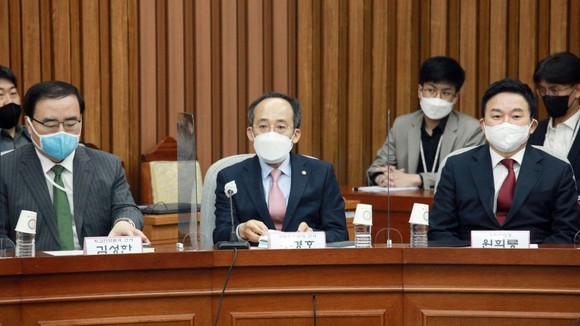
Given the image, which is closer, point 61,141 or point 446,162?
point 61,141

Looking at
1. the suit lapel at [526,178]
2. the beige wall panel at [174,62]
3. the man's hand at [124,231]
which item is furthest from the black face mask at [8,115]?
the suit lapel at [526,178]

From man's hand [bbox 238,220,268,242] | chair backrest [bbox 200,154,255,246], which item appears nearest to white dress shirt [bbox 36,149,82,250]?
chair backrest [bbox 200,154,255,246]

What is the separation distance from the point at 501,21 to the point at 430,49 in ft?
1.78

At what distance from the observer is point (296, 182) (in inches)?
176

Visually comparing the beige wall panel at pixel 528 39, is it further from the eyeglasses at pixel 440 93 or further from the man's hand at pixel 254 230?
the man's hand at pixel 254 230

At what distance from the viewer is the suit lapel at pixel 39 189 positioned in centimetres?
416

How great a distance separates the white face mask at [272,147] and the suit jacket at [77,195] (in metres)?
0.57

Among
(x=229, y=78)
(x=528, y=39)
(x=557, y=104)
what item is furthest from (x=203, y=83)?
(x=557, y=104)

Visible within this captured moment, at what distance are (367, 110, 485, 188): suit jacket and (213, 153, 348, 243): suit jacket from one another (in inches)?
82.6

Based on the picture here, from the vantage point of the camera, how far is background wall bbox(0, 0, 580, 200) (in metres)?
6.79

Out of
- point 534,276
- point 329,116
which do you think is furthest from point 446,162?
point 329,116

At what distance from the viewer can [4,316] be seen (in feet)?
10.9

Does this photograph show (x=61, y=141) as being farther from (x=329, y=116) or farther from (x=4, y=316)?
(x=329, y=116)

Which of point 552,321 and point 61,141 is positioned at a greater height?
point 61,141
